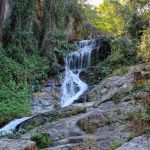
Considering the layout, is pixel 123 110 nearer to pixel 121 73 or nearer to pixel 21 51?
pixel 121 73

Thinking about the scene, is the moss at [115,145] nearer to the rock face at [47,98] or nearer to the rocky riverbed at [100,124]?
the rocky riverbed at [100,124]

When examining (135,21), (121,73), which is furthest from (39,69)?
(135,21)

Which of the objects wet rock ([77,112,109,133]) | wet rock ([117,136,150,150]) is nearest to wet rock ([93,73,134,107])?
wet rock ([77,112,109,133])

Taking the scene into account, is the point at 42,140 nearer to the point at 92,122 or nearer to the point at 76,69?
the point at 92,122

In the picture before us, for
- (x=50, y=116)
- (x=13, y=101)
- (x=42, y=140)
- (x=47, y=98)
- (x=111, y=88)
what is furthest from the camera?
(x=47, y=98)

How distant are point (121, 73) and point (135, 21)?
20.3 feet

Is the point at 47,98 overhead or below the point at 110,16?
below

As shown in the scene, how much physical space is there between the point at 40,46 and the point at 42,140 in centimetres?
1412

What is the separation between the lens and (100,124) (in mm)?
10234

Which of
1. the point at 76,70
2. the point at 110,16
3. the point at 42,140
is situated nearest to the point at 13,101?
the point at 76,70

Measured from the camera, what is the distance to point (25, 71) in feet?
60.8

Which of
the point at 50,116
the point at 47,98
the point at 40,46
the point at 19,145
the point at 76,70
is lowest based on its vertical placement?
the point at 47,98

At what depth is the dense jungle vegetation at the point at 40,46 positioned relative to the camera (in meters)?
16.5

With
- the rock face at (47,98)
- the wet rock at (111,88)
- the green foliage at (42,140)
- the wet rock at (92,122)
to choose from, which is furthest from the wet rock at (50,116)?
the rock face at (47,98)
